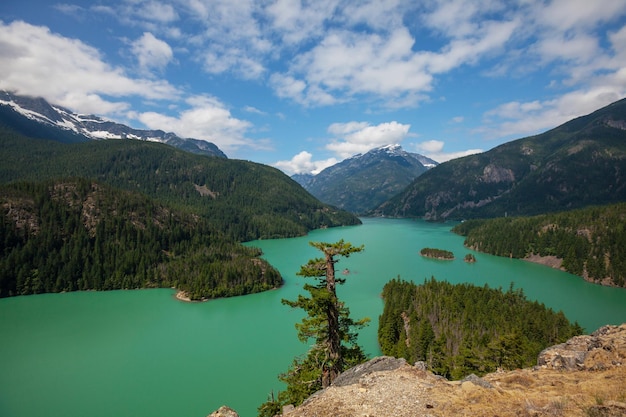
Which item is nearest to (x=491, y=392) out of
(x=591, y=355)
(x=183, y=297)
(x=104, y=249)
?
(x=591, y=355)

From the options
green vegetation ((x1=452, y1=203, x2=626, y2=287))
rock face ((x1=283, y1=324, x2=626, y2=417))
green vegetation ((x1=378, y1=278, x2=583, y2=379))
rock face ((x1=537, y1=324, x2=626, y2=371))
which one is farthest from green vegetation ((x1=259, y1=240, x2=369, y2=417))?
green vegetation ((x1=452, y1=203, x2=626, y2=287))

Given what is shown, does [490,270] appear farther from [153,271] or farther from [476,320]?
[153,271]

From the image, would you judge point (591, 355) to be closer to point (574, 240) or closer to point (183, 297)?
point (183, 297)

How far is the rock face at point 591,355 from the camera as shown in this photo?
14.7 meters

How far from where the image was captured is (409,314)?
5712cm

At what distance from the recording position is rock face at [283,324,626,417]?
10.9 m

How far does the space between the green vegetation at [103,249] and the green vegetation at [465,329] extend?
1626 inches

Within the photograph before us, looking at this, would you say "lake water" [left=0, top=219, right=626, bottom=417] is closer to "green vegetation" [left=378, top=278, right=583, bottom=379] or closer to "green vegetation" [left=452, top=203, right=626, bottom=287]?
"green vegetation" [left=378, top=278, right=583, bottom=379]

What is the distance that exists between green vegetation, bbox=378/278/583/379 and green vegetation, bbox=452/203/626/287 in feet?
184

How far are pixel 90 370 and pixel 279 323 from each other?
2835 cm

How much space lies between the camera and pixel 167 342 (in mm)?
53688

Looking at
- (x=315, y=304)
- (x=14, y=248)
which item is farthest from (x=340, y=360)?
(x=14, y=248)

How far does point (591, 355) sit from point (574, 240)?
12159 centimetres

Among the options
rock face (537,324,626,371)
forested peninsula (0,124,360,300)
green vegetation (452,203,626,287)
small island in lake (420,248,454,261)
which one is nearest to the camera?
rock face (537,324,626,371)
